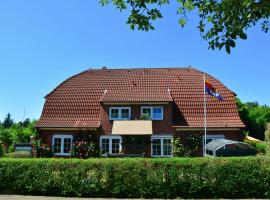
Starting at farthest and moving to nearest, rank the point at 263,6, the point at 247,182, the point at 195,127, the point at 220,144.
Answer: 1. the point at 195,127
2. the point at 220,144
3. the point at 247,182
4. the point at 263,6

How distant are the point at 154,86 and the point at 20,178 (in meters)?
22.7

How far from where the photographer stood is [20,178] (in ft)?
57.1

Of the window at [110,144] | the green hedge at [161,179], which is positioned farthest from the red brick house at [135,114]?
the green hedge at [161,179]

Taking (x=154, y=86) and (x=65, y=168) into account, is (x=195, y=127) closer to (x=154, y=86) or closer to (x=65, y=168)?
(x=154, y=86)

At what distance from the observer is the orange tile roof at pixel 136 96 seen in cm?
3584

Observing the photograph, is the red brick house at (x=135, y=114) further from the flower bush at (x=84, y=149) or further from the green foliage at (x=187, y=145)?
the flower bush at (x=84, y=149)

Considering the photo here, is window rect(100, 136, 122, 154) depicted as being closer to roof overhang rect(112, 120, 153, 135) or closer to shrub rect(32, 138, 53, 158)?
roof overhang rect(112, 120, 153, 135)

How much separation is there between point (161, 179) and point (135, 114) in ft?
63.1

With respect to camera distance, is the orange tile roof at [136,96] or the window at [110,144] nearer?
the window at [110,144]

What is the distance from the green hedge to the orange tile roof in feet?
58.5

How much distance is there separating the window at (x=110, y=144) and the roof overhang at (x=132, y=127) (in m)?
1.33

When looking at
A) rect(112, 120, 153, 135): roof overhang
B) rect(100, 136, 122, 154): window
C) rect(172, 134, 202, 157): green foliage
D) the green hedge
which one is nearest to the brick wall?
rect(100, 136, 122, 154): window

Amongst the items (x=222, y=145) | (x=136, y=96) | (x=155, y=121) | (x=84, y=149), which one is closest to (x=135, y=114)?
(x=136, y=96)

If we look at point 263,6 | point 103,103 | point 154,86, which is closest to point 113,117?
point 103,103
